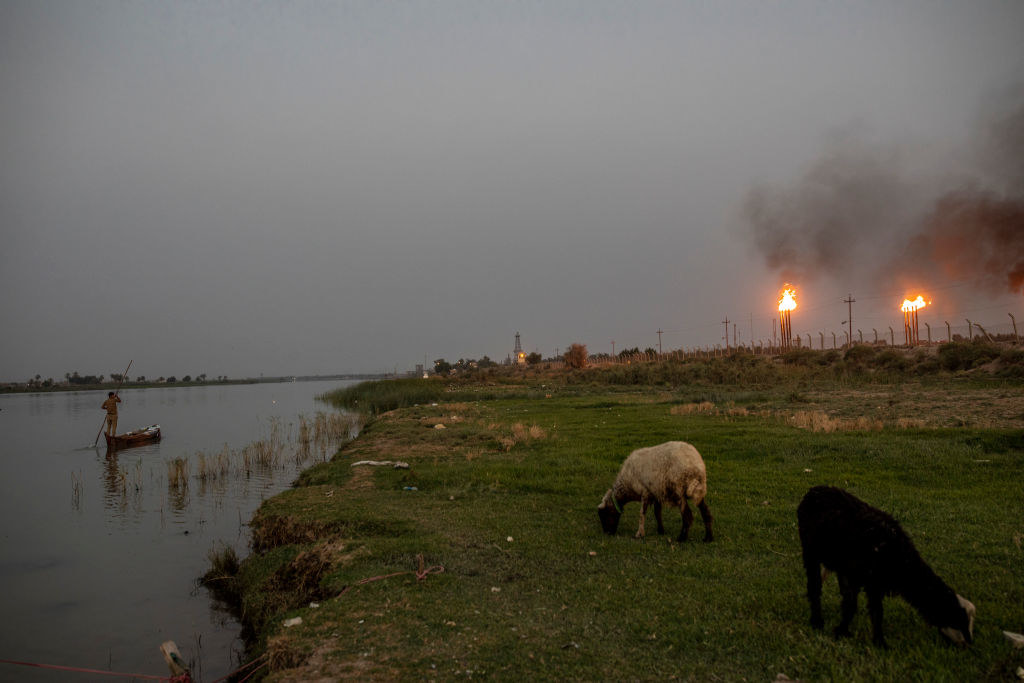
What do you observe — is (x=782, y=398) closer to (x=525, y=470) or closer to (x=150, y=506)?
(x=525, y=470)

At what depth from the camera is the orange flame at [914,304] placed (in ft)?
201

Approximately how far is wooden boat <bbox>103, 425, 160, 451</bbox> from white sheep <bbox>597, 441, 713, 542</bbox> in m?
31.1

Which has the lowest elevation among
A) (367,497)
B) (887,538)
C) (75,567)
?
(75,567)

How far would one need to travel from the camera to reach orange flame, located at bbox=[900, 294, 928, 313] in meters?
61.3

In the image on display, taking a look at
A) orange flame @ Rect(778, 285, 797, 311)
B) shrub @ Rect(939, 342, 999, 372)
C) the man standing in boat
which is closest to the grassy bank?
the man standing in boat

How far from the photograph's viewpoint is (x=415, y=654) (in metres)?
5.90

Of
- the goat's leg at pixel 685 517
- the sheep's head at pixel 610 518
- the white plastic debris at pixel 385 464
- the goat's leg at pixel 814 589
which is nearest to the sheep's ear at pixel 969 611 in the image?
the goat's leg at pixel 814 589

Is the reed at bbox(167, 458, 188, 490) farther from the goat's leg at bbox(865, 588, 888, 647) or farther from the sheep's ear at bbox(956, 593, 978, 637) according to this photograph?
the sheep's ear at bbox(956, 593, 978, 637)

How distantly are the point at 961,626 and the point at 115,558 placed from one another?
16.5m

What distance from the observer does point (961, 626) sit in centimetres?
533

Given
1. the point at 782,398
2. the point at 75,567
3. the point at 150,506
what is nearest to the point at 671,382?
the point at 782,398

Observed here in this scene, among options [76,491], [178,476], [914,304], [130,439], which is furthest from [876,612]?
[914,304]

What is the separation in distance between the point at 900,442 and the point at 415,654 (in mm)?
14975

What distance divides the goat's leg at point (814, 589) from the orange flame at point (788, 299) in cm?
6050
